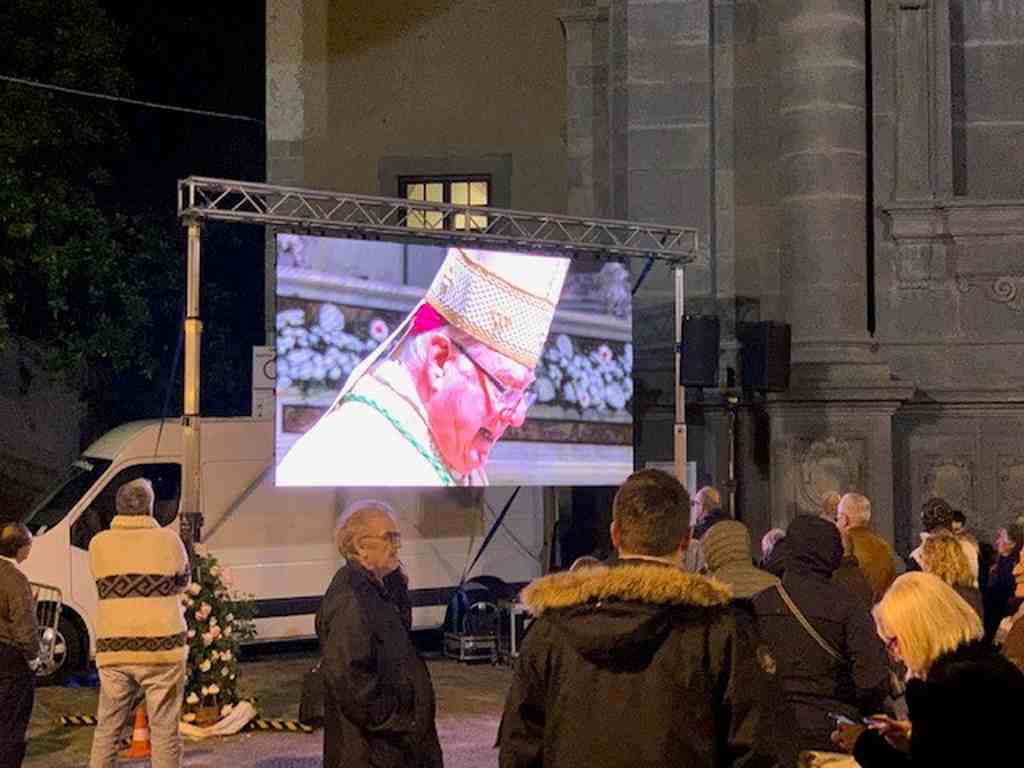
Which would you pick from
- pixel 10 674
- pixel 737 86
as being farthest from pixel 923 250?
pixel 10 674

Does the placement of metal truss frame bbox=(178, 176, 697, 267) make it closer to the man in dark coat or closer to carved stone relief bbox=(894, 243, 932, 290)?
carved stone relief bbox=(894, 243, 932, 290)

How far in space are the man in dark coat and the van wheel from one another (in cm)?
859

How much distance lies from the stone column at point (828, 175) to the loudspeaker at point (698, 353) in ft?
5.85

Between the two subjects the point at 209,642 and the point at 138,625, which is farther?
the point at 209,642

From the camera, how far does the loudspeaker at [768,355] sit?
48.7 feet

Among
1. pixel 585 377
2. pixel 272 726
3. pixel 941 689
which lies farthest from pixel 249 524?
pixel 941 689

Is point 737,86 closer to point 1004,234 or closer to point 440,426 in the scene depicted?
point 1004,234

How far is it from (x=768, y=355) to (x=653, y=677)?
11.2 m

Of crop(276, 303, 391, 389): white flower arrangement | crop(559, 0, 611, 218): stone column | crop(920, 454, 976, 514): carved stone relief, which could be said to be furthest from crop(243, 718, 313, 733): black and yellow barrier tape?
crop(559, 0, 611, 218): stone column

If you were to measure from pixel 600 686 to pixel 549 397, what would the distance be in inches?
428

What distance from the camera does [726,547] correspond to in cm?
645

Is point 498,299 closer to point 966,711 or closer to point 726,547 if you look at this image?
point 726,547

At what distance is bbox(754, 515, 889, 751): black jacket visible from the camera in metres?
5.88

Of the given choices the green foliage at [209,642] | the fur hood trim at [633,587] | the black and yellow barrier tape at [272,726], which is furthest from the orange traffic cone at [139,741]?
the fur hood trim at [633,587]
